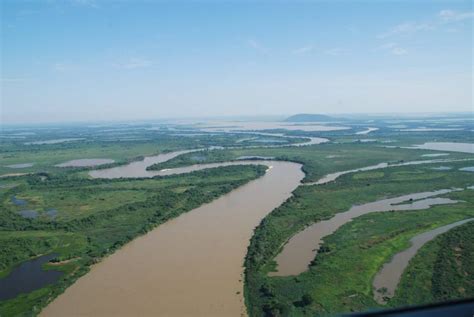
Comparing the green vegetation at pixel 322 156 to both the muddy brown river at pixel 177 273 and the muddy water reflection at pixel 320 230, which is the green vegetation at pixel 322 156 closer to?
the muddy water reflection at pixel 320 230

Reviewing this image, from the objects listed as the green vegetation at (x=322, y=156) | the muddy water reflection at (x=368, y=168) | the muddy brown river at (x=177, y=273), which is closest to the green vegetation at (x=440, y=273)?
the muddy brown river at (x=177, y=273)

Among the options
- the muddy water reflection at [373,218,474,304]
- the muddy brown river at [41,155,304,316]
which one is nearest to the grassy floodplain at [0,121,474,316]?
the muddy water reflection at [373,218,474,304]

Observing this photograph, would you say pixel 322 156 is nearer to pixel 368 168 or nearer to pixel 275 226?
pixel 368 168

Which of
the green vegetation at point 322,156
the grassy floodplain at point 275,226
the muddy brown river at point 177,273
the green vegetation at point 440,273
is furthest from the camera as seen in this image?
the green vegetation at point 322,156

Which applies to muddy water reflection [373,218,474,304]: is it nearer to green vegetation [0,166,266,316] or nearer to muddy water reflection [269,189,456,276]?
muddy water reflection [269,189,456,276]

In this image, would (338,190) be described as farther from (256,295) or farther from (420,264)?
(256,295)

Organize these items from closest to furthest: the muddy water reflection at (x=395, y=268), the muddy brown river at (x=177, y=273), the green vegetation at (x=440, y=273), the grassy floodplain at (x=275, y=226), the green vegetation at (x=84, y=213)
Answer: the green vegetation at (x=440, y=273)
the muddy brown river at (x=177, y=273)
the muddy water reflection at (x=395, y=268)
the grassy floodplain at (x=275, y=226)
the green vegetation at (x=84, y=213)
